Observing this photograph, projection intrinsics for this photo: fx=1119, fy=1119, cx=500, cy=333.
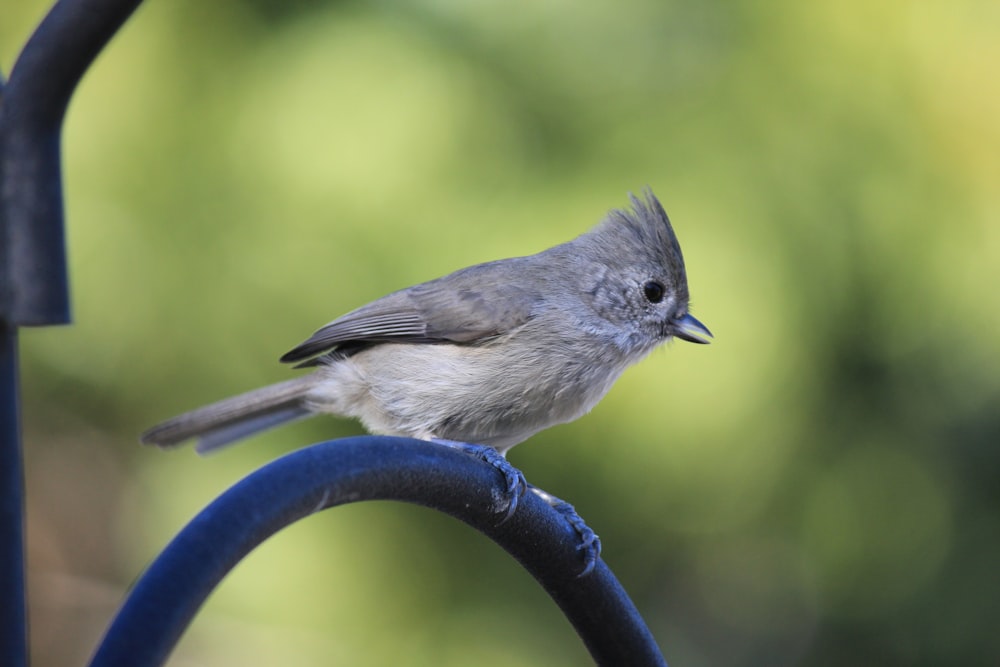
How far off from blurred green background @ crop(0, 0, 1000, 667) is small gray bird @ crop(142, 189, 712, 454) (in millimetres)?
146

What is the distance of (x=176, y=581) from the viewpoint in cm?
125

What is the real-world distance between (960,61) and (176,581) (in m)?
3.17

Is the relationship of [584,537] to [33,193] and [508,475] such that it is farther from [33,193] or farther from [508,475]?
[33,193]

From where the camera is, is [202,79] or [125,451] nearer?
[202,79]

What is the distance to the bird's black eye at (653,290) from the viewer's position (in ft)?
10.3

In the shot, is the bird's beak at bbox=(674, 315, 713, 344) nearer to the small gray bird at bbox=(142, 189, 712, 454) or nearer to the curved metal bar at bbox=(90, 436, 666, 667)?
the small gray bird at bbox=(142, 189, 712, 454)

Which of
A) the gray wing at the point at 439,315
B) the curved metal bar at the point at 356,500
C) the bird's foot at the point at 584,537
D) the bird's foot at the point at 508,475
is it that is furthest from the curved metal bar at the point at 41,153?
the gray wing at the point at 439,315

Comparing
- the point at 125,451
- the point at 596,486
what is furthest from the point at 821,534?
the point at 125,451

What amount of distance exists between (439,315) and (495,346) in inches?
8.1

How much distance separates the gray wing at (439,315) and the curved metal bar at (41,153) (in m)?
1.42

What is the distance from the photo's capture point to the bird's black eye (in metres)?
3.13

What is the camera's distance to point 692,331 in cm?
305

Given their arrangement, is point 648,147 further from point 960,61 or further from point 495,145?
point 960,61

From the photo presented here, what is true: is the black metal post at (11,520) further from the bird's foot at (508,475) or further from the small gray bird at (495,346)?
the small gray bird at (495,346)
